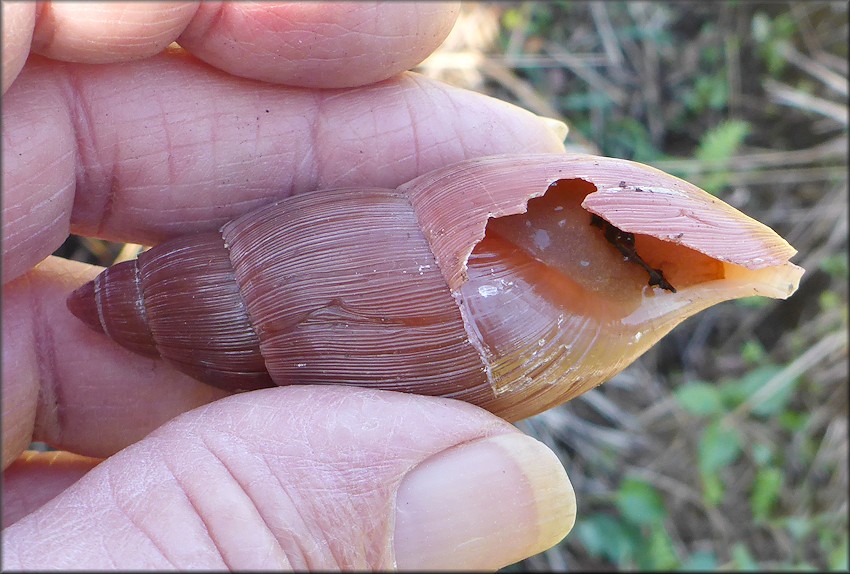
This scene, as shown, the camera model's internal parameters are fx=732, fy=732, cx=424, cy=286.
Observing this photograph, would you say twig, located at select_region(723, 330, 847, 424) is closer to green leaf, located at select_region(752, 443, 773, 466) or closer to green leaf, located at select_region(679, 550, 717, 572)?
green leaf, located at select_region(752, 443, 773, 466)

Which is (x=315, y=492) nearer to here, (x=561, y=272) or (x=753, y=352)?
(x=561, y=272)

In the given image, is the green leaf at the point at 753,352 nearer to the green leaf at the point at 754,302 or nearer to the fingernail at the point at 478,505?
the green leaf at the point at 754,302

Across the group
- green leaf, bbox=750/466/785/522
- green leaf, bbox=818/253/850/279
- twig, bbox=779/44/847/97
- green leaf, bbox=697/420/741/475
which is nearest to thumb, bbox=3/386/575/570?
green leaf, bbox=697/420/741/475

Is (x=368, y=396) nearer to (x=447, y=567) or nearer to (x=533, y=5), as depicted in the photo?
(x=447, y=567)

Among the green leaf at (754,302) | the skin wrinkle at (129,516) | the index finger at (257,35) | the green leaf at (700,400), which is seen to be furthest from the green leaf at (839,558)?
the skin wrinkle at (129,516)

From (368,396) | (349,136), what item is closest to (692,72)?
(349,136)

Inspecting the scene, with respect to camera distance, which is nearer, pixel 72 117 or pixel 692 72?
pixel 72 117

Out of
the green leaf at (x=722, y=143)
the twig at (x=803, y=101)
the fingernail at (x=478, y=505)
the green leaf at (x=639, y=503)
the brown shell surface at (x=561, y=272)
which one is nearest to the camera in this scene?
the fingernail at (x=478, y=505)

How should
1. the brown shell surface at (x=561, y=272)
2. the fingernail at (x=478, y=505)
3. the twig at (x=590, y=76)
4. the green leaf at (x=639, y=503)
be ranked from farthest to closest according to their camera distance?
the twig at (x=590, y=76)
the green leaf at (x=639, y=503)
the brown shell surface at (x=561, y=272)
the fingernail at (x=478, y=505)
